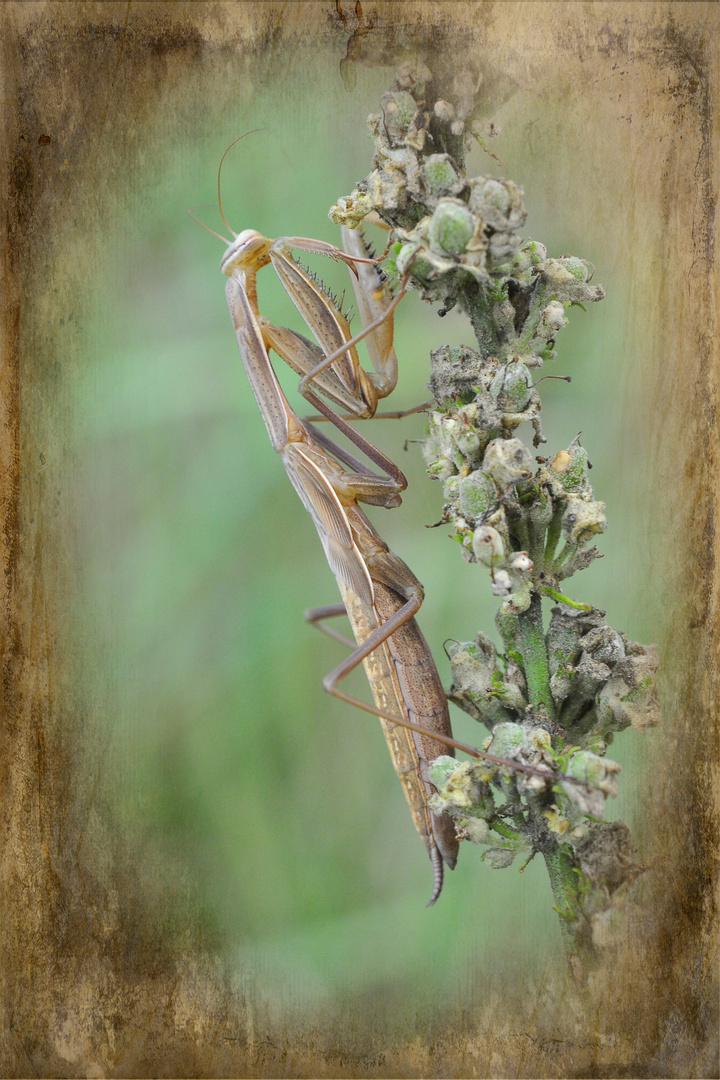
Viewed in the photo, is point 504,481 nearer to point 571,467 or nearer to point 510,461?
point 510,461

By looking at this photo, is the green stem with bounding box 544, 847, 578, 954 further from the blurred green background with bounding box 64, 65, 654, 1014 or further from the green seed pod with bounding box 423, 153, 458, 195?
the green seed pod with bounding box 423, 153, 458, 195

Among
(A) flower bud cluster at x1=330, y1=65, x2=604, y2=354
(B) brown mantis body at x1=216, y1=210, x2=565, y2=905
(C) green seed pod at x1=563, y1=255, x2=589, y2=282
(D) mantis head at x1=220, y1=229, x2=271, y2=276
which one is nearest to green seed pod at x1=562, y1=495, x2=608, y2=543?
(A) flower bud cluster at x1=330, y1=65, x2=604, y2=354

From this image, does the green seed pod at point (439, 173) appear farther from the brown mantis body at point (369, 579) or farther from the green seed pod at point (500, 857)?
the green seed pod at point (500, 857)

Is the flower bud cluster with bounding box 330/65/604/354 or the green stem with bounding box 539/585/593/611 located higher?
the flower bud cluster with bounding box 330/65/604/354

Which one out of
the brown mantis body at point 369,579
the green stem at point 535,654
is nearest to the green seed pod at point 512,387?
the green stem at point 535,654

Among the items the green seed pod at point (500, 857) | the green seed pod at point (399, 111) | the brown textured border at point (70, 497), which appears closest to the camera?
the green seed pod at point (399, 111)

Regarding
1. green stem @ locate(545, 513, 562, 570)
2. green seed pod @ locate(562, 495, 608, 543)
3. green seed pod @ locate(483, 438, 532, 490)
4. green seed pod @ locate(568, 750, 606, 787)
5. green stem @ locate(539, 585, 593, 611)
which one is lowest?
green seed pod @ locate(568, 750, 606, 787)

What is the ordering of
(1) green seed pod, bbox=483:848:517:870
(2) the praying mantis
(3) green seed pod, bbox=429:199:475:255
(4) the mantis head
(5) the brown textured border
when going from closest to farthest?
(3) green seed pod, bbox=429:199:475:255, (1) green seed pod, bbox=483:848:517:870, (5) the brown textured border, (2) the praying mantis, (4) the mantis head
